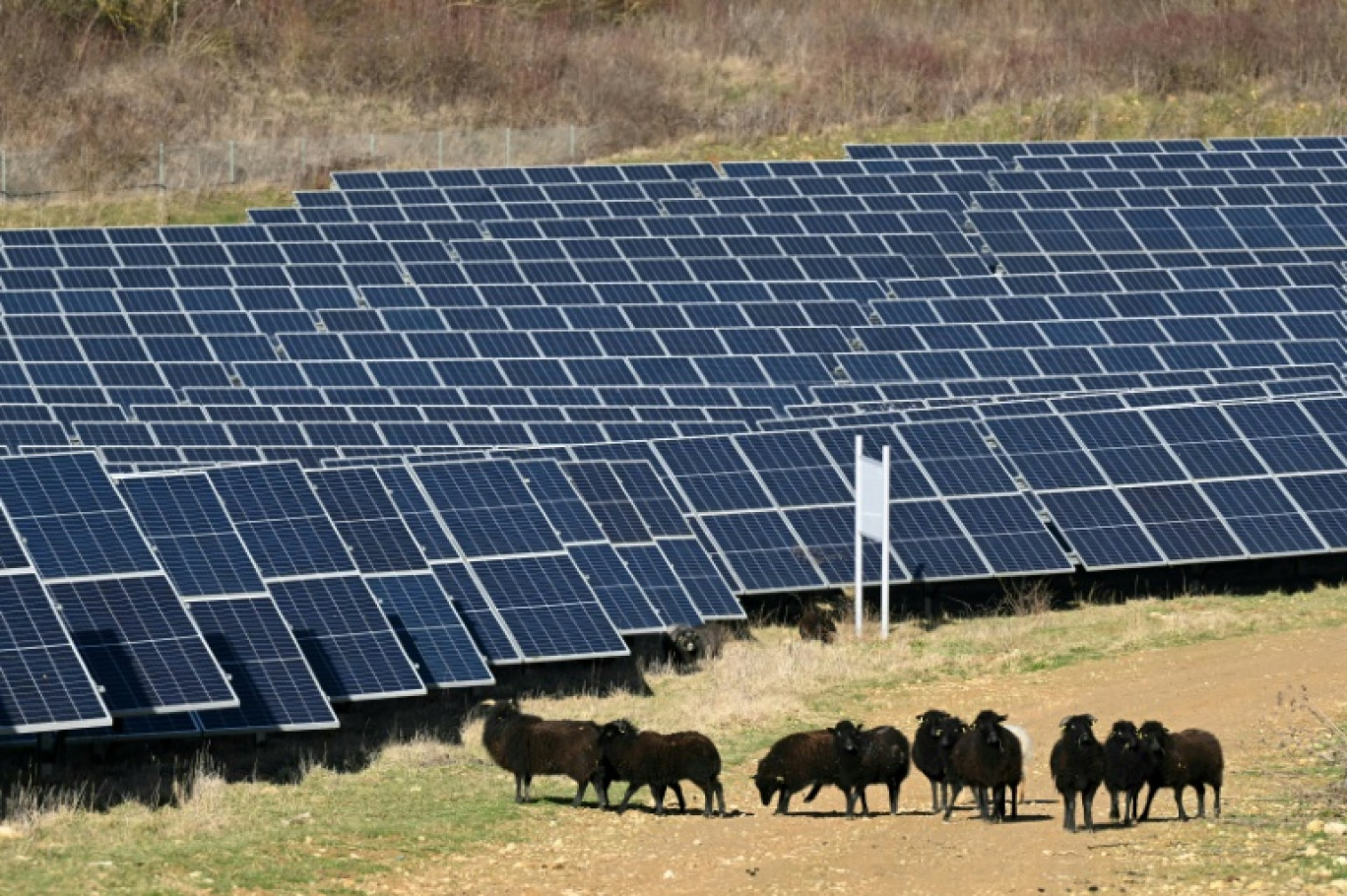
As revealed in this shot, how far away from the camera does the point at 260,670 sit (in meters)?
22.4

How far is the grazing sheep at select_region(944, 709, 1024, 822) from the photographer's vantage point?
19.1m

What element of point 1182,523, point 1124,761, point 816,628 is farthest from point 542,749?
point 1182,523

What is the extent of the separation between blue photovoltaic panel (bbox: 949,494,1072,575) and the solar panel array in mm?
46

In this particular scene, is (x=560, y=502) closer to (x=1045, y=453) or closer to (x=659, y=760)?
(x=1045, y=453)

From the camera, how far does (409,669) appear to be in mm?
23562

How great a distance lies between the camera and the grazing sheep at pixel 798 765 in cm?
1997

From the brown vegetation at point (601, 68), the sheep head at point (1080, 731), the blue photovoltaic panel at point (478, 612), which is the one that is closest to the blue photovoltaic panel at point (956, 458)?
the blue photovoltaic panel at point (478, 612)

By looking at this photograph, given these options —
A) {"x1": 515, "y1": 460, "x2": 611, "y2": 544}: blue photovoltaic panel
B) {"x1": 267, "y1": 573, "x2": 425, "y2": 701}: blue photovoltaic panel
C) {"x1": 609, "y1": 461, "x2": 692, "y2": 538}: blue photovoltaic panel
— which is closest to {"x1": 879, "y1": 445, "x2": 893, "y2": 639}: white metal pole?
{"x1": 609, "y1": 461, "x2": 692, "y2": 538}: blue photovoltaic panel

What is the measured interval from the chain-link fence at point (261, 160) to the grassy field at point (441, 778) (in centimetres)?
3547

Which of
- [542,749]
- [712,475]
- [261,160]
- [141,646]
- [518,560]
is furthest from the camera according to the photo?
[261,160]

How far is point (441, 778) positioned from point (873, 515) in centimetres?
896

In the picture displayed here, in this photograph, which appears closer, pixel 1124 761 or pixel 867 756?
pixel 1124 761

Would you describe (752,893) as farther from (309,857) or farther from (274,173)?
(274,173)

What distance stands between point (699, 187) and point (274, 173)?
38.9ft
